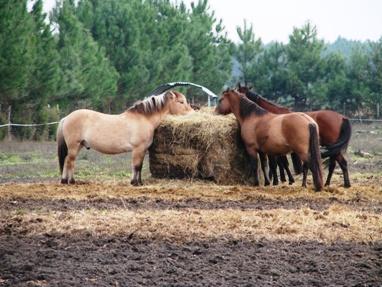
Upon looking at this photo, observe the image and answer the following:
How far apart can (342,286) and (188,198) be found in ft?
17.9

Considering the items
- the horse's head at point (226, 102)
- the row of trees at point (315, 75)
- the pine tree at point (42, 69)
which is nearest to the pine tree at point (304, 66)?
the row of trees at point (315, 75)

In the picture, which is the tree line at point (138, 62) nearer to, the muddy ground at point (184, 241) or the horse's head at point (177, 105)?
the horse's head at point (177, 105)

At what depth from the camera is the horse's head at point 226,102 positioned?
14031 mm

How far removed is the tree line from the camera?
97.5ft

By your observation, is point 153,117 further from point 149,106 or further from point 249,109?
point 249,109

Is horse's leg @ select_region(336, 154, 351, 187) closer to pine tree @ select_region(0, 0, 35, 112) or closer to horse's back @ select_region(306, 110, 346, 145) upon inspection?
horse's back @ select_region(306, 110, 346, 145)

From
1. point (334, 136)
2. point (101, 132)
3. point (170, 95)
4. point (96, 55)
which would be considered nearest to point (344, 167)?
point (334, 136)

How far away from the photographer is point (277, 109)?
47.1ft

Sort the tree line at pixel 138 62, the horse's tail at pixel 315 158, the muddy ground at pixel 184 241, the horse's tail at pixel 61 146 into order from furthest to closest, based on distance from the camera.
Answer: the tree line at pixel 138 62 → the horse's tail at pixel 61 146 → the horse's tail at pixel 315 158 → the muddy ground at pixel 184 241

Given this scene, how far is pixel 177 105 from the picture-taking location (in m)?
14.0

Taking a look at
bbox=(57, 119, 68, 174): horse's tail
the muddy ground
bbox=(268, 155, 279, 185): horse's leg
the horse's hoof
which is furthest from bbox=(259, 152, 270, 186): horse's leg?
bbox=(57, 119, 68, 174): horse's tail

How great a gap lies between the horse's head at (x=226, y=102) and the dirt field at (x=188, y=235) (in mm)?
1508

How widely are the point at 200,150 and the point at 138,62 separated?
92.0ft

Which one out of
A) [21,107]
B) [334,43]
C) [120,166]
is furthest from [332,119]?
[334,43]
